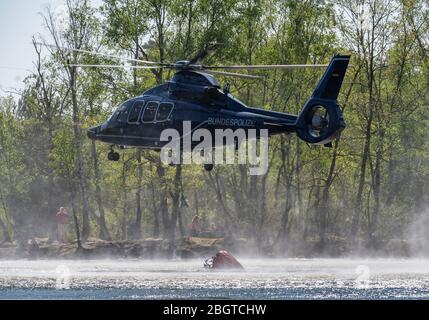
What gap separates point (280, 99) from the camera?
224ft

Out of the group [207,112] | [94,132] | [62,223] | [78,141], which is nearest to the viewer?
[207,112]

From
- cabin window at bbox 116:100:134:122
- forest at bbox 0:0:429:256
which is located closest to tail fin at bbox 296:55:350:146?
cabin window at bbox 116:100:134:122

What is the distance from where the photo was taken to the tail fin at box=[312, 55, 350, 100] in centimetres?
4172

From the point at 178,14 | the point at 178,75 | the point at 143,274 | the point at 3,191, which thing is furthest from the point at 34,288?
the point at 3,191

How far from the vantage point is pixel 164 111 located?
43.7m

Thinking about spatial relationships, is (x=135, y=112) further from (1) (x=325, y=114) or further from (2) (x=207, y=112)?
(1) (x=325, y=114)

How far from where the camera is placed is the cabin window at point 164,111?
4359 cm

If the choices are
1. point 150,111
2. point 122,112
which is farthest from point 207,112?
point 122,112

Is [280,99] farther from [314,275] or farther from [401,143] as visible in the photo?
[314,275]

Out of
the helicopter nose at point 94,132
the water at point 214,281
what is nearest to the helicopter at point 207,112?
the helicopter nose at point 94,132

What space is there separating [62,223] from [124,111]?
938 inches

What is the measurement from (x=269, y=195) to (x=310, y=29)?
22.5m

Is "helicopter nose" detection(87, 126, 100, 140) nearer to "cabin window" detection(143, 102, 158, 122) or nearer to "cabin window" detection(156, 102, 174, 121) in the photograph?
"cabin window" detection(143, 102, 158, 122)

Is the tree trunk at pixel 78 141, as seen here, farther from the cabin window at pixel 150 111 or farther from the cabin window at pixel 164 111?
the cabin window at pixel 164 111
